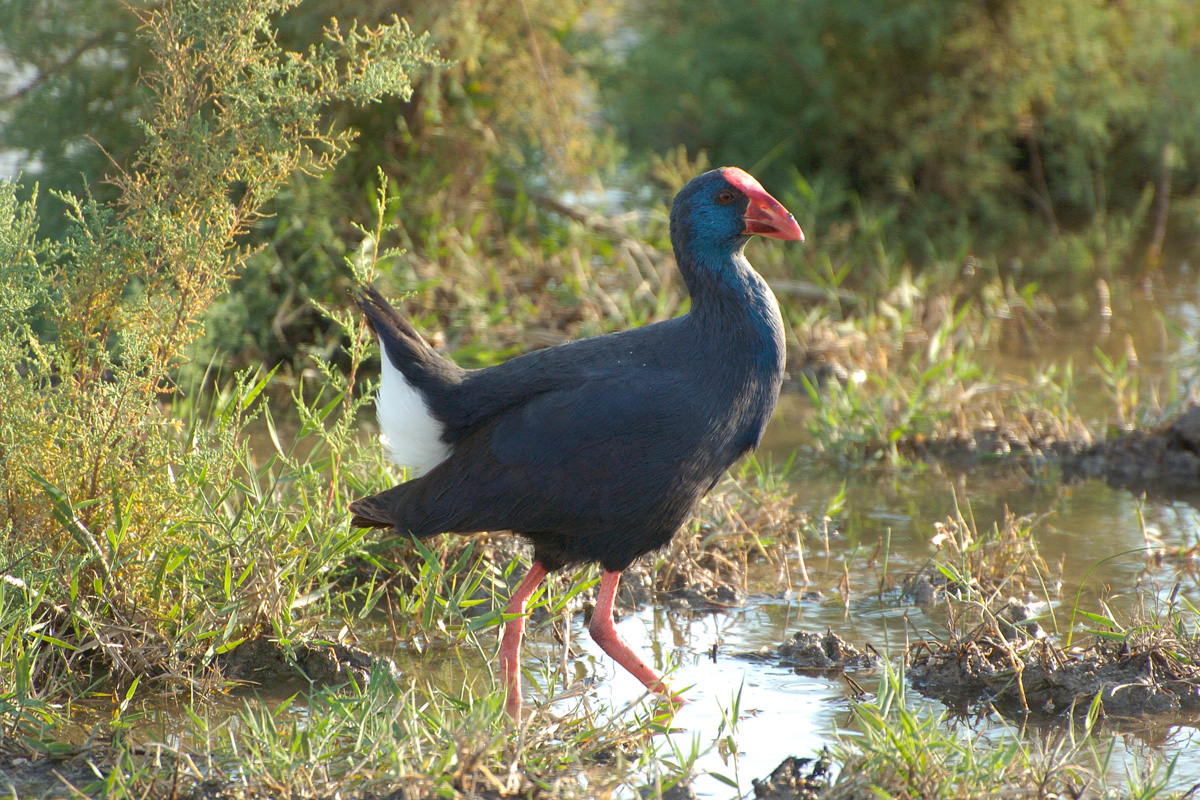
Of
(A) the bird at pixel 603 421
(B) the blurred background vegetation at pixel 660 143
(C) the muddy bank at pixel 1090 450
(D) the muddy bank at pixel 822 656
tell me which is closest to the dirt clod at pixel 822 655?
(D) the muddy bank at pixel 822 656

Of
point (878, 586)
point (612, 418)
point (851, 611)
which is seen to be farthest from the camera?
point (878, 586)

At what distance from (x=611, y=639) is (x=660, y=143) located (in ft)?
16.3

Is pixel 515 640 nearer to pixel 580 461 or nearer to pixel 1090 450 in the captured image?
pixel 580 461

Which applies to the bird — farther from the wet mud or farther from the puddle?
the wet mud

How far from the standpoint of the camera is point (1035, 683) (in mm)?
3086

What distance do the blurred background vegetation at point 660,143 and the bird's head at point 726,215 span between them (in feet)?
7.42

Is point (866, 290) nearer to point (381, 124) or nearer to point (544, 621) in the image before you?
point (381, 124)

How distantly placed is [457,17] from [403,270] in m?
1.15

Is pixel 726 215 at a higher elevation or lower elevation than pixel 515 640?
higher

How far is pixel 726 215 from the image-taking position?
325 cm

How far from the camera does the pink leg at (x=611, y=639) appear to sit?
3121mm

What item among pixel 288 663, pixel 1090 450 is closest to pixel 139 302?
pixel 288 663

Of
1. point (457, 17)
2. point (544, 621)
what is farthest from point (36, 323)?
point (544, 621)

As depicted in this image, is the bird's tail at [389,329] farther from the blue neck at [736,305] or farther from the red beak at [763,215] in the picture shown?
the red beak at [763,215]
